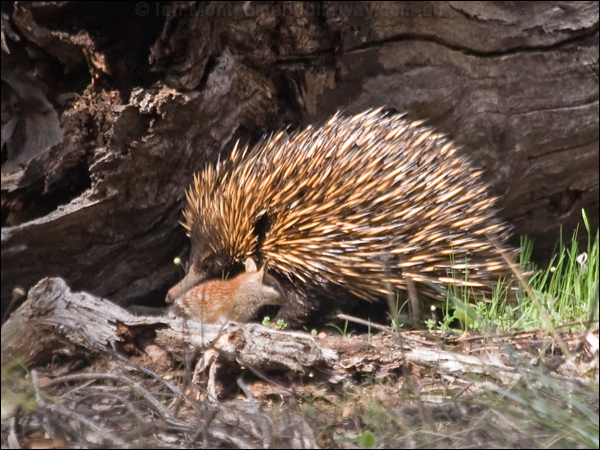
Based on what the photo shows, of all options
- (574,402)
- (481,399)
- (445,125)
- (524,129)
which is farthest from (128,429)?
(524,129)

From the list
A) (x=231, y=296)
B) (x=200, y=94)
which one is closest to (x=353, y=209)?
(x=231, y=296)

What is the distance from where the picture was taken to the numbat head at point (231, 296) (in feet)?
13.7

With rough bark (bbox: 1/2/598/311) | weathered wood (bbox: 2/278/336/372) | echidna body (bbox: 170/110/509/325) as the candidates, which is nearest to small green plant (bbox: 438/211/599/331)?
echidna body (bbox: 170/110/509/325)

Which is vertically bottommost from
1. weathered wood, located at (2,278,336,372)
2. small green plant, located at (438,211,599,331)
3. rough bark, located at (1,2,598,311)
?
small green plant, located at (438,211,599,331)

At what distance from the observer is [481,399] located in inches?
105

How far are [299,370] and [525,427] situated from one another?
4.12ft

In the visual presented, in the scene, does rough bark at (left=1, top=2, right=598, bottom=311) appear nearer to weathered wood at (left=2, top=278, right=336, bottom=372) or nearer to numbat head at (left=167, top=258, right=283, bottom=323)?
numbat head at (left=167, top=258, right=283, bottom=323)

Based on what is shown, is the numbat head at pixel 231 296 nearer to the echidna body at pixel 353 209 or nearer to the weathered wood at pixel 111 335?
the echidna body at pixel 353 209

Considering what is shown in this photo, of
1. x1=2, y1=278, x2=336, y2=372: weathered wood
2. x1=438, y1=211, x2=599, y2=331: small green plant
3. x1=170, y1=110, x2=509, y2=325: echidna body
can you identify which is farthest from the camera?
x1=170, y1=110, x2=509, y2=325: echidna body

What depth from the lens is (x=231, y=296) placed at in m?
4.27

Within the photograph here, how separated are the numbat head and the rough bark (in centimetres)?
48

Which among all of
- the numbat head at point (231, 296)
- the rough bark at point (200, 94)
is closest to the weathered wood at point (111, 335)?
the numbat head at point (231, 296)

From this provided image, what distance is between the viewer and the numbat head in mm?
4164

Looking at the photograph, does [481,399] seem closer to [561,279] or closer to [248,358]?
[248,358]
